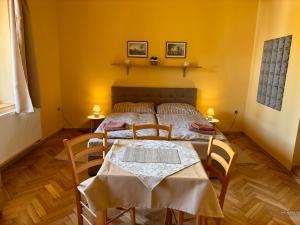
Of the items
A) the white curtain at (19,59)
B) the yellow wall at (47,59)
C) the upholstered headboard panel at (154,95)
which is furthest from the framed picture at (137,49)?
the white curtain at (19,59)

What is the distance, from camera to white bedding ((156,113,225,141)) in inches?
110

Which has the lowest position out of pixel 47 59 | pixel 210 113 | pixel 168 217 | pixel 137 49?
pixel 168 217

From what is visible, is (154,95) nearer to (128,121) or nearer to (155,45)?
(155,45)

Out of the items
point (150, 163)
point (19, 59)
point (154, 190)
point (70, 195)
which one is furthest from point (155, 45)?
point (154, 190)

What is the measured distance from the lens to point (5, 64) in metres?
2.96

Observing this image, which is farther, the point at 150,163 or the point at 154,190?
the point at 150,163

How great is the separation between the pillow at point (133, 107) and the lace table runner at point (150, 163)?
6.70 feet

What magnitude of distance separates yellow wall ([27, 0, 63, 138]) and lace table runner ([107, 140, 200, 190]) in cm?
226

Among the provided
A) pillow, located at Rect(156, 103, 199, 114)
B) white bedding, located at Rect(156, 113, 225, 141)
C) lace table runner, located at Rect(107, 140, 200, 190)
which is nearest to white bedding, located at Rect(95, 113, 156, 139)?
white bedding, located at Rect(156, 113, 225, 141)

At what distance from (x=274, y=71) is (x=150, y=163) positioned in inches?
115

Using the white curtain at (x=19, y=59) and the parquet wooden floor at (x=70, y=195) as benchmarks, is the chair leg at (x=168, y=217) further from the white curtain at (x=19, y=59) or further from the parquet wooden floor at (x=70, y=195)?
the white curtain at (x=19, y=59)

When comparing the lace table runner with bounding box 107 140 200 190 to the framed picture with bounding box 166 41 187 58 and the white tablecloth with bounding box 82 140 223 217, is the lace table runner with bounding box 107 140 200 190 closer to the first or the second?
the white tablecloth with bounding box 82 140 223 217

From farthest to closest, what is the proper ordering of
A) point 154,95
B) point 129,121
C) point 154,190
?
point 154,95 → point 129,121 → point 154,190

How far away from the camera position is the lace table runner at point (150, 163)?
53.6 inches
